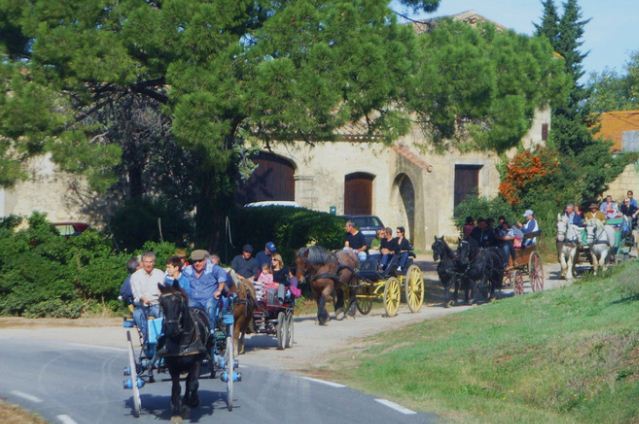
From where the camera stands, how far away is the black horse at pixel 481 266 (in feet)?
87.1

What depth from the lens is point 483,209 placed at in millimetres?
43000

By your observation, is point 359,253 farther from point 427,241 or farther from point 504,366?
point 427,241

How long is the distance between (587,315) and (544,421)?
598 cm

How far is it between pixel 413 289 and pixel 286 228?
514 centimetres

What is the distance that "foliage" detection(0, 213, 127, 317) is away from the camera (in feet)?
81.5

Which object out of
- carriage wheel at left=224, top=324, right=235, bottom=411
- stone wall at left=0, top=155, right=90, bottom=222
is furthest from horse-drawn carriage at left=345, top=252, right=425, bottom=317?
stone wall at left=0, top=155, right=90, bottom=222

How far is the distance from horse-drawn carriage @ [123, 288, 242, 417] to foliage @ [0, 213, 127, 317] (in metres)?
11.6

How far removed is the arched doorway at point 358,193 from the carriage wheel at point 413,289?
19.4m

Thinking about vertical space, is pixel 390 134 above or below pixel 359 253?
above

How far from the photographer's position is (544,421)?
12.9 meters

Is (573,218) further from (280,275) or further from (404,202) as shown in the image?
(404,202)

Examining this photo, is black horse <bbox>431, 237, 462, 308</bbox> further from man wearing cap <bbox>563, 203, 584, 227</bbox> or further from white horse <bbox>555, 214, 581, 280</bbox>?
man wearing cap <bbox>563, 203, 584, 227</bbox>

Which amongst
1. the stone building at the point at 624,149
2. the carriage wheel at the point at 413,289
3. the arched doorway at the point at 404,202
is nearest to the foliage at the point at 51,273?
the carriage wheel at the point at 413,289

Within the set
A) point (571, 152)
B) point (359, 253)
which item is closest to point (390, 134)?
point (359, 253)
